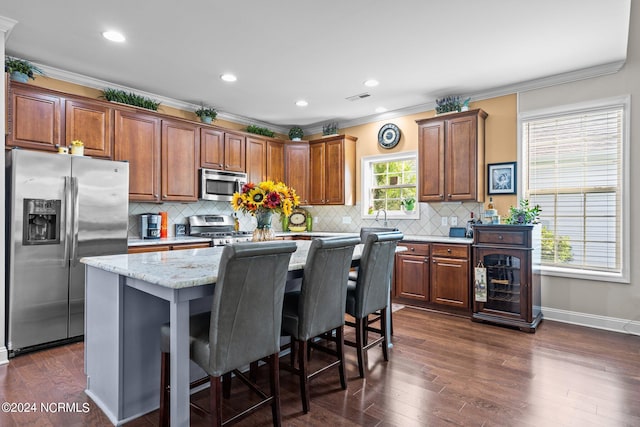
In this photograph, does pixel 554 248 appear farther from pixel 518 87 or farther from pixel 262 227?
pixel 262 227

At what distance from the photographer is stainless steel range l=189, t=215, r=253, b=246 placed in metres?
4.67

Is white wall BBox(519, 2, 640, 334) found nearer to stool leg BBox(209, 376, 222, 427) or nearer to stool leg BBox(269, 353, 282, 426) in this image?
stool leg BBox(269, 353, 282, 426)

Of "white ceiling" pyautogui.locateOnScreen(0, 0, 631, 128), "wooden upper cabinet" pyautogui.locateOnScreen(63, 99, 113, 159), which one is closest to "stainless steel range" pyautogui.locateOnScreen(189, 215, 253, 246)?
"wooden upper cabinet" pyautogui.locateOnScreen(63, 99, 113, 159)

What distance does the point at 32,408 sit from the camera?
2.20 metres

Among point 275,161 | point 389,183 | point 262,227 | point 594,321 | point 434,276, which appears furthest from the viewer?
point 275,161

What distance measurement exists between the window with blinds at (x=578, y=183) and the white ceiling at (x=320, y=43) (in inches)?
23.0

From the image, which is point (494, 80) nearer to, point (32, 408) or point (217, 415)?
point (217, 415)

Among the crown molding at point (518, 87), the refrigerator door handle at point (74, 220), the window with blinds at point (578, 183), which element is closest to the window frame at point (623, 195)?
the window with blinds at point (578, 183)

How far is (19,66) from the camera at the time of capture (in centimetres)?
334

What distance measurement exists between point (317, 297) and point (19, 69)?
345 cm

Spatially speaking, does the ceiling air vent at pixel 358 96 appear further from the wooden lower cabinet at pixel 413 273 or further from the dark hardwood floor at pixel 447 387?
the dark hardwood floor at pixel 447 387

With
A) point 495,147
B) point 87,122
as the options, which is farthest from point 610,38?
point 87,122

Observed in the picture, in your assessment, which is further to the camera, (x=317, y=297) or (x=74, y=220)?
(x=74, y=220)

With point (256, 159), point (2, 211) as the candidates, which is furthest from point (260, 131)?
point (2, 211)
